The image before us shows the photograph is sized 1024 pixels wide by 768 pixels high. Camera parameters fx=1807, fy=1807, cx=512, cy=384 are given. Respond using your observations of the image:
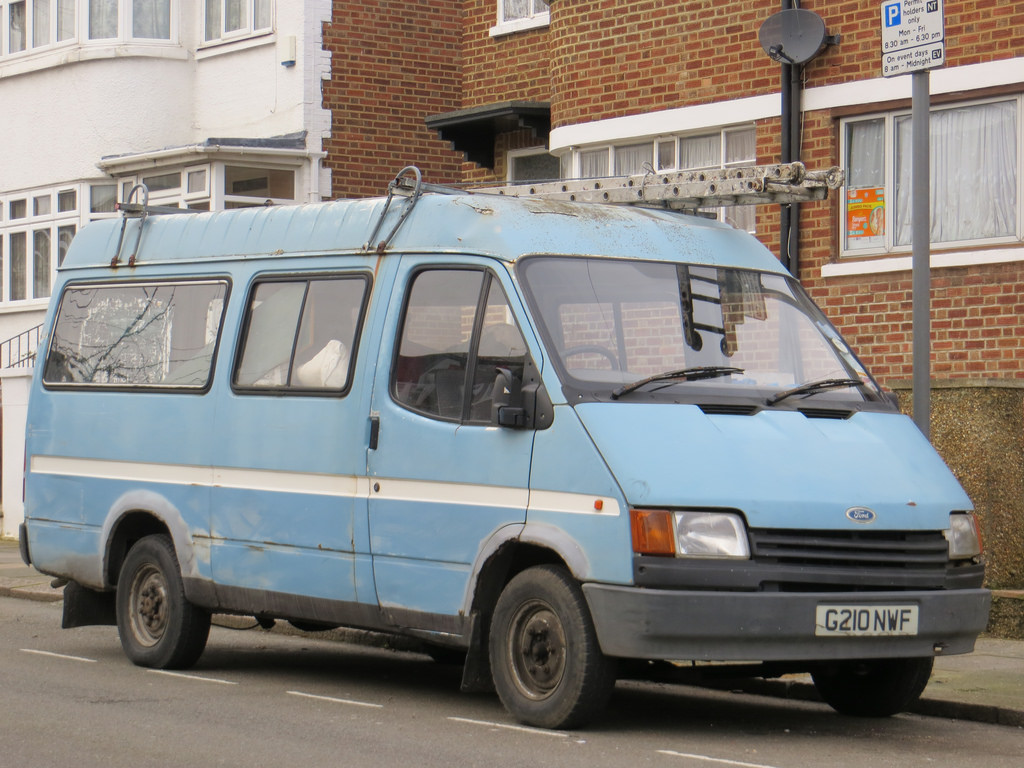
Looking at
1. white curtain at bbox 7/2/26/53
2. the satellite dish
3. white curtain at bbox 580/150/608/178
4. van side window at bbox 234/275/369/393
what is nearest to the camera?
van side window at bbox 234/275/369/393

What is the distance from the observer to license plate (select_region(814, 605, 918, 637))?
7.67 m

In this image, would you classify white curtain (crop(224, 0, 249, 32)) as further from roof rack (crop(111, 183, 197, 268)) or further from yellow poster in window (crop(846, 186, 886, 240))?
roof rack (crop(111, 183, 197, 268))

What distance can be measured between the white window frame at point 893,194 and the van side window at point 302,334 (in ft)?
20.4

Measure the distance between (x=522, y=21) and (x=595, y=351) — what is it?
12.1 m

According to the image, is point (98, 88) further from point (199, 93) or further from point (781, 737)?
point (781, 737)

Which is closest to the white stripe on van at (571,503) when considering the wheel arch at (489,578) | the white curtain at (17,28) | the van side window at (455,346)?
the wheel arch at (489,578)

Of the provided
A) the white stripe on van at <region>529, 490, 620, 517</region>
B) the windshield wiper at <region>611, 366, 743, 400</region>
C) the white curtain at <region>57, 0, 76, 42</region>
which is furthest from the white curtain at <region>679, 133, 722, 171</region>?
the white curtain at <region>57, 0, 76, 42</region>

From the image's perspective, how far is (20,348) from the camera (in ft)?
80.4

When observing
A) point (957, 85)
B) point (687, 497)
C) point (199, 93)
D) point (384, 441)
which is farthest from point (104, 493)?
point (199, 93)

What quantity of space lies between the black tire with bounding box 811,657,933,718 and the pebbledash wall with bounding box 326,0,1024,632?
2906mm

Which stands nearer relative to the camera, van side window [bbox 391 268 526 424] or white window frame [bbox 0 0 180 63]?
van side window [bbox 391 268 526 424]

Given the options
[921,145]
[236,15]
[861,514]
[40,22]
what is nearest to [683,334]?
[861,514]

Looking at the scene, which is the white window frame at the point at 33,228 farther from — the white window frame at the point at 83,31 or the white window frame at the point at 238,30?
the white window frame at the point at 238,30

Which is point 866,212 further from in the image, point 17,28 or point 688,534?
point 17,28
